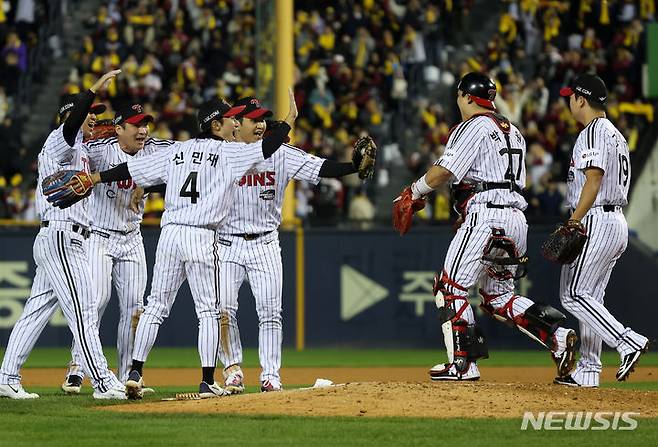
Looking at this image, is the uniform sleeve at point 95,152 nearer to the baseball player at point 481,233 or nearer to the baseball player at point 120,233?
Result: the baseball player at point 120,233

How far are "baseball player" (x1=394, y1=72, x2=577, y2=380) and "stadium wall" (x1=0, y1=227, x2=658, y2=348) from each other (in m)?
6.92

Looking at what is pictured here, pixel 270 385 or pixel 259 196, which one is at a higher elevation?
pixel 259 196

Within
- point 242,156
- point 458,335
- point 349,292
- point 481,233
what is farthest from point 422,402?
point 349,292

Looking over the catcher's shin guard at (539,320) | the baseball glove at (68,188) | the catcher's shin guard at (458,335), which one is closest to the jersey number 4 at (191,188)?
the baseball glove at (68,188)

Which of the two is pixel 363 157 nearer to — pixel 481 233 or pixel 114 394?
pixel 481 233

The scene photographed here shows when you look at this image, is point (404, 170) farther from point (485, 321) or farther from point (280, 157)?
point (280, 157)

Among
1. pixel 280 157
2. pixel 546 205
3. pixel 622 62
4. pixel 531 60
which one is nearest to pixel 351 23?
pixel 531 60

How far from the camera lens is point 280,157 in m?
10.6

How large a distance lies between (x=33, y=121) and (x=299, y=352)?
332 inches

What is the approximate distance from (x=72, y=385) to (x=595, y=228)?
4.30m

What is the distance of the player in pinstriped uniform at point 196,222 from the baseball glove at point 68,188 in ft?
0.33

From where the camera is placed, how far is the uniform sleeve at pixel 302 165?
10.4 meters

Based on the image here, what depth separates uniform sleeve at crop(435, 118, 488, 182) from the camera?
32.4ft

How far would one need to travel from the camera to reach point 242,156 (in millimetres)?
9750
